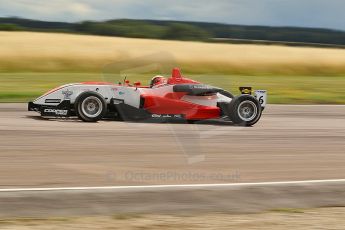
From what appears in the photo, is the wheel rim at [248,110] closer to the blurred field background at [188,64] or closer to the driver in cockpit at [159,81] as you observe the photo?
the driver in cockpit at [159,81]

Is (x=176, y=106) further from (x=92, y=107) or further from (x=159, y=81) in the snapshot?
(x=92, y=107)

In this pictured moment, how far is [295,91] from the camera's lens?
2373 centimetres

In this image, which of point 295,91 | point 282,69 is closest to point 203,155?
point 295,91

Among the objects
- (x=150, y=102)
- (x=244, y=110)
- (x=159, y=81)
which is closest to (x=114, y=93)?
(x=150, y=102)

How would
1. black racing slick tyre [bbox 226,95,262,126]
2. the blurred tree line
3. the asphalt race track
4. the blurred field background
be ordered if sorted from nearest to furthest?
1. the asphalt race track
2. black racing slick tyre [bbox 226,95,262,126]
3. the blurred field background
4. the blurred tree line

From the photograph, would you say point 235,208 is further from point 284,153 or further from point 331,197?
point 284,153

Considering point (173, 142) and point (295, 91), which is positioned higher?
point (295, 91)

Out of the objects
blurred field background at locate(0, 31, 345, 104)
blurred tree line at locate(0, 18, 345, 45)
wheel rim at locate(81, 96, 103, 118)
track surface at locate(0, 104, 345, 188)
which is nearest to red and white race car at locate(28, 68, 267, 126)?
wheel rim at locate(81, 96, 103, 118)

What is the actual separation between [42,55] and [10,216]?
31.0m

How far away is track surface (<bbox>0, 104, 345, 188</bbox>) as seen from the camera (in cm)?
753

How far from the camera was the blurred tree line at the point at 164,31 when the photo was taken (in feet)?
204

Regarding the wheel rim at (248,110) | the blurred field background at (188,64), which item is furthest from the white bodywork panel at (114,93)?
the blurred field background at (188,64)

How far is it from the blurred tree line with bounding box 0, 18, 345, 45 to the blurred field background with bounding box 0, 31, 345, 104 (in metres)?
14.7

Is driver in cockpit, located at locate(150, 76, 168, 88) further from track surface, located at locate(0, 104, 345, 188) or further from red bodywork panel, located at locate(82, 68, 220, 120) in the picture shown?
track surface, located at locate(0, 104, 345, 188)
